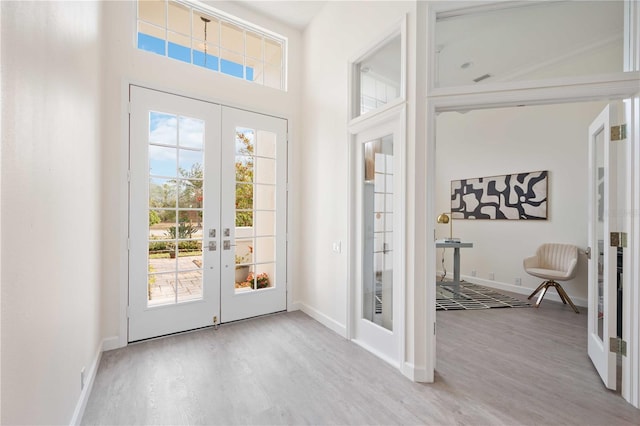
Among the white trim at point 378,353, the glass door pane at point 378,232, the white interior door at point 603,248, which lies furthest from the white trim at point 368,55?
the white trim at point 378,353

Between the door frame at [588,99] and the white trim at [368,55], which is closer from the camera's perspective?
the door frame at [588,99]

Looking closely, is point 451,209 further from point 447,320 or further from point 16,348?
point 16,348

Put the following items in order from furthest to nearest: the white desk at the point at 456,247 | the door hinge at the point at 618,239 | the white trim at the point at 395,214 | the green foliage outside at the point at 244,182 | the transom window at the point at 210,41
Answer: the white desk at the point at 456,247 → the green foliage outside at the point at 244,182 → the transom window at the point at 210,41 → the white trim at the point at 395,214 → the door hinge at the point at 618,239

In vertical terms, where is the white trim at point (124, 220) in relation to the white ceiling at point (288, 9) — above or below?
below

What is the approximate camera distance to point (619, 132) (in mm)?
2189

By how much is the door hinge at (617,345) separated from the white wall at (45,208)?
3423 millimetres

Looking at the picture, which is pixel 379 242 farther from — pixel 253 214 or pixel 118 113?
pixel 118 113

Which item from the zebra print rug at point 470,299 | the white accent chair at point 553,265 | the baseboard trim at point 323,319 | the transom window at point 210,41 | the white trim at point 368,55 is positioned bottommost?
the zebra print rug at point 470,299

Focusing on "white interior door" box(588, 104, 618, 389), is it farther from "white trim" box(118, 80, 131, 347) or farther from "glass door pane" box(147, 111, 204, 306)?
"white trim" box(118, 80, 131, 347)

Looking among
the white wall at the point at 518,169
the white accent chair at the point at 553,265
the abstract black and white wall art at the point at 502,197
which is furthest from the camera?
the abstract black and white wall art at the point at 502,197

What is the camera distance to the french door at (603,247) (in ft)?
7.29

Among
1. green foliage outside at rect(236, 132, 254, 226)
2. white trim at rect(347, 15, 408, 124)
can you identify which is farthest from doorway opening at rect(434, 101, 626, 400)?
green foliage outside at rect(236, 132, 254, 226)

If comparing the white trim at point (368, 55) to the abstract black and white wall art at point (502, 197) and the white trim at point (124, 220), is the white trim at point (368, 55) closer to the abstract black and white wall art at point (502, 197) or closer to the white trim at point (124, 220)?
the white trim at point (124, 220)

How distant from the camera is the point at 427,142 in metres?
2.37
